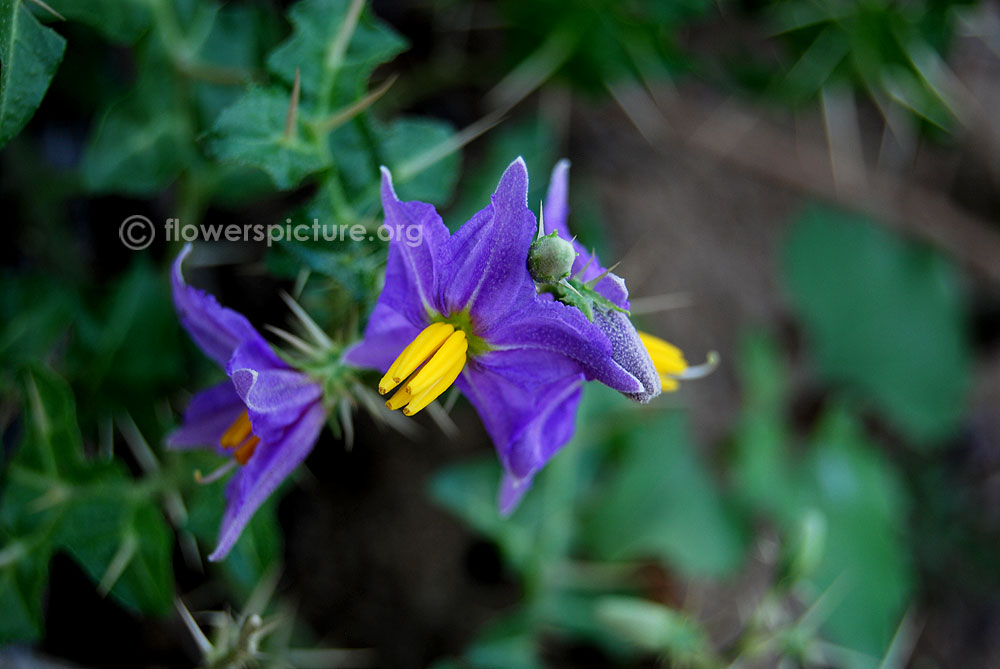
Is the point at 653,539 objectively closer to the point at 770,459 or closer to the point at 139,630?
the point at 770,459

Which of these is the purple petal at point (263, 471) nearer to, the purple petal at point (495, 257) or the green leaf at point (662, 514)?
the purple petal at point (495, 257)

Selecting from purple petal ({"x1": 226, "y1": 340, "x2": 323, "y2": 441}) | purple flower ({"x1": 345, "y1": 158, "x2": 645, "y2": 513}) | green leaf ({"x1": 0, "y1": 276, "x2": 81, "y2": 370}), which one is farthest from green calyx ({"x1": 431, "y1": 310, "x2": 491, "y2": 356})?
green leaf ({"x1": 0, "y1": 276, "x2": 81, "y2": 370})

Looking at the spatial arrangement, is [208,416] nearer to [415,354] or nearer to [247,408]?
[247,408]

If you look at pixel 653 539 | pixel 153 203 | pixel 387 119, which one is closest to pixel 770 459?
pixel 653 539

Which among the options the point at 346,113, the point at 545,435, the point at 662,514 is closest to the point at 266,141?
the point at 346,113

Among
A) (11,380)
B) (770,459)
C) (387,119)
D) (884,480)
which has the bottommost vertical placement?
(884,480)

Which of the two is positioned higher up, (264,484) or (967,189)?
(264,484)

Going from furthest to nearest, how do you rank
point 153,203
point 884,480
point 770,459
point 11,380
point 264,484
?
point 884,480, point 770,459, point 153,203, point 11,380, point 264,484

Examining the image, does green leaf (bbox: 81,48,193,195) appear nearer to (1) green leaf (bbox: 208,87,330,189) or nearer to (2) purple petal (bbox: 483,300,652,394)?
(1) green leaf (bbox: 208,87,330,189)
